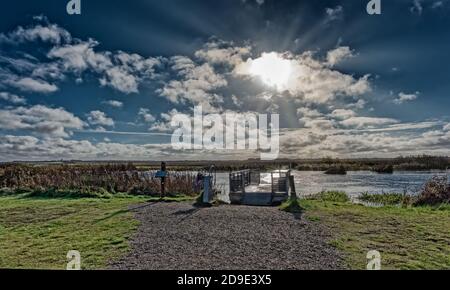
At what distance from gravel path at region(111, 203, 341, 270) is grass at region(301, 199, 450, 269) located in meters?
0.40

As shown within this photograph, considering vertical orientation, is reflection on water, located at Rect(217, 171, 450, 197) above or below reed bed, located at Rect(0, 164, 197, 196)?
below

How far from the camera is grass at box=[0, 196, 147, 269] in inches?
234

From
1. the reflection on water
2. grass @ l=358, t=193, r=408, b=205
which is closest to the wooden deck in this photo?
Answer: the reflection on water

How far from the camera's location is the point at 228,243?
663 cm

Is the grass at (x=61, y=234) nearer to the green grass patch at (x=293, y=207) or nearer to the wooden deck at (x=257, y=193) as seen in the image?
the wooden deck at (x=257, y=193)

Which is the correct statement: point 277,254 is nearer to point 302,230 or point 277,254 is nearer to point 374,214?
point 302,230

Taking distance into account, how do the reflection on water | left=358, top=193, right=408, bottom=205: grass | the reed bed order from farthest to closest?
the reflection on water
the reed bed
left=358, top=193, right=408, bottom=205: grass

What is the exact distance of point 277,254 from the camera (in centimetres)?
584

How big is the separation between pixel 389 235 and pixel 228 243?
341 cm

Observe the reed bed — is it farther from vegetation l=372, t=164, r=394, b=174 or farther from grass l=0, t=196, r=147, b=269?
vegetation l=372, t=164, r=394, b=174

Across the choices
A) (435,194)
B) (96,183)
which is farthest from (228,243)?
(96,183)

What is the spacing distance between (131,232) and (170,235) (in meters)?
0.99
